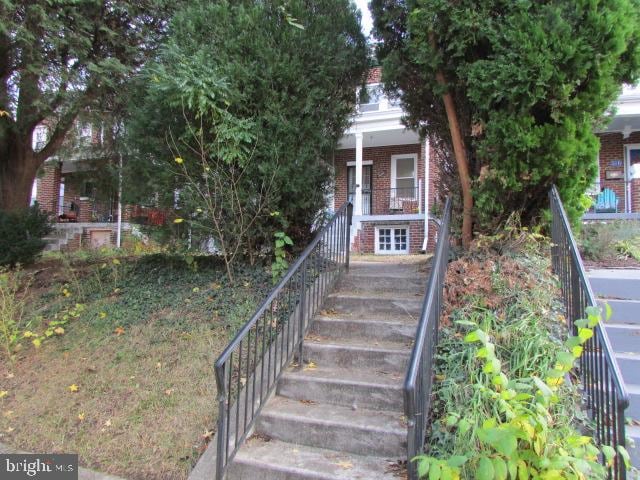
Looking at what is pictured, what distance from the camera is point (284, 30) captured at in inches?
198

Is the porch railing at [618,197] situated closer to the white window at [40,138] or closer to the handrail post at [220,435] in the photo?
the handrail post at [220,435]

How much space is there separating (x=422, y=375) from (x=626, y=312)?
8.04 ft

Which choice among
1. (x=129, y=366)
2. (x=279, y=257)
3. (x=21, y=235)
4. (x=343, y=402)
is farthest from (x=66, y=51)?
(x=343, y=402)

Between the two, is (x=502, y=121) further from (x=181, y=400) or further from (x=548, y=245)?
(x=181, y=400)

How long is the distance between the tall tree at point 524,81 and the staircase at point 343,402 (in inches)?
59.2

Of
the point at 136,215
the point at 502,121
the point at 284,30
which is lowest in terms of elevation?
the point at 136,215

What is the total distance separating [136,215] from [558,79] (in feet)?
16.1

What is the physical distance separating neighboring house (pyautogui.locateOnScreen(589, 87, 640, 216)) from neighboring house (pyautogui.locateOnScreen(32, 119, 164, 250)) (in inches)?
448

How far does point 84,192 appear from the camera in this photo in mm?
10953

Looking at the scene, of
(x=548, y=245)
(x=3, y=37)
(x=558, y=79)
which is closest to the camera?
(x=558, y=79)

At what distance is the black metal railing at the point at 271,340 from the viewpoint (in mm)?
2990

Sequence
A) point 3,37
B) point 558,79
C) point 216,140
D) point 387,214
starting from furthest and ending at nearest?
1. point 387,214
2. point 3,37
3. point 216,140
4. point 558,79

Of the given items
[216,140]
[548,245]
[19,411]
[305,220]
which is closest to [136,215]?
[216,140]

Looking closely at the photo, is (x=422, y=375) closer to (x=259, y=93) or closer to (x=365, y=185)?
(x=259, y=93)
